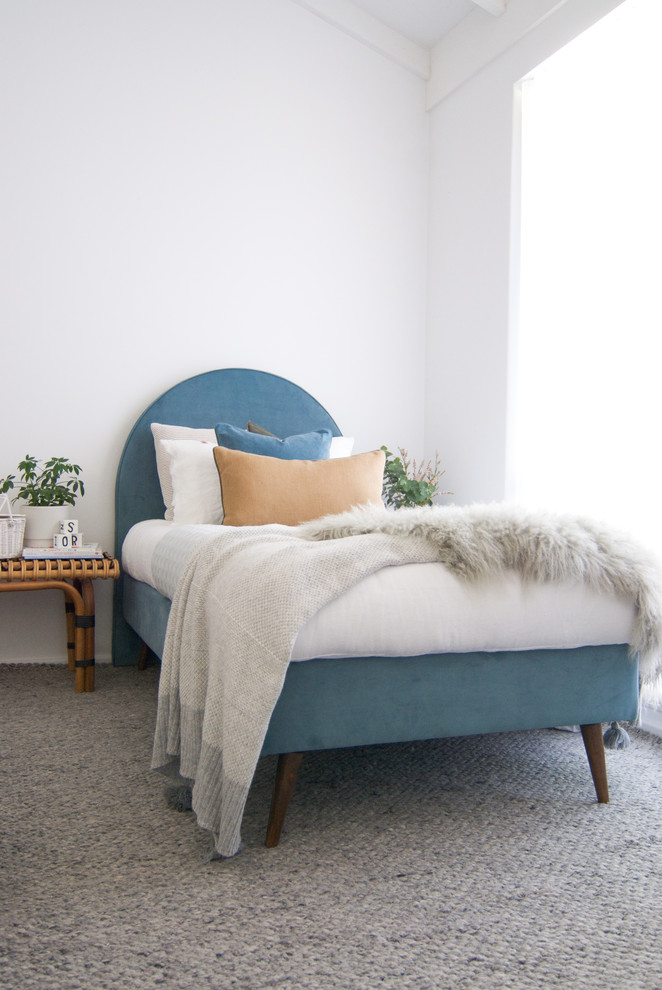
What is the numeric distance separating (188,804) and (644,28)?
2632 millimetres

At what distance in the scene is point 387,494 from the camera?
11.5 feet

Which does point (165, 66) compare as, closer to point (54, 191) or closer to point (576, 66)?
point (54, 191)

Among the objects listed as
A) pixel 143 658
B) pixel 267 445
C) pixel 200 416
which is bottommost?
pixel 143 658

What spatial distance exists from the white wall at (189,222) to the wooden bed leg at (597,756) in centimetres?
212

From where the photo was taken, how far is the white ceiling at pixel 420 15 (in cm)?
344

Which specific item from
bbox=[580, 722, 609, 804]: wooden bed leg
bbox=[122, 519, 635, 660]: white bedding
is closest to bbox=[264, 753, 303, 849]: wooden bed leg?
bbox=[122, 519, 635, 660]: white bedding

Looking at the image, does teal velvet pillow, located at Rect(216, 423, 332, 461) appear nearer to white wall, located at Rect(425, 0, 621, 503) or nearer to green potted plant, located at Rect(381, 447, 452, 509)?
green potted plant, located at Rect(381, 447, 452, 509)

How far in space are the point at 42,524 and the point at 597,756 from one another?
2.09 metres

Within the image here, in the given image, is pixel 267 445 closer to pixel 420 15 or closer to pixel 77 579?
pixel 77 579

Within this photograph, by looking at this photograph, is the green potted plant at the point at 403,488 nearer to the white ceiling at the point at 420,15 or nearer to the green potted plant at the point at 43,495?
the green potted plant at the point at 43,495

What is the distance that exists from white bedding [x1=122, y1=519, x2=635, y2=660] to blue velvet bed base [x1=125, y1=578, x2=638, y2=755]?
37mm

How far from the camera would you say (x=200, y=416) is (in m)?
3.32

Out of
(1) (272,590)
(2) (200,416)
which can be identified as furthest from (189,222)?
(1) (272,590)

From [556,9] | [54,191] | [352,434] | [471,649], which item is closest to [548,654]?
[471,649]
